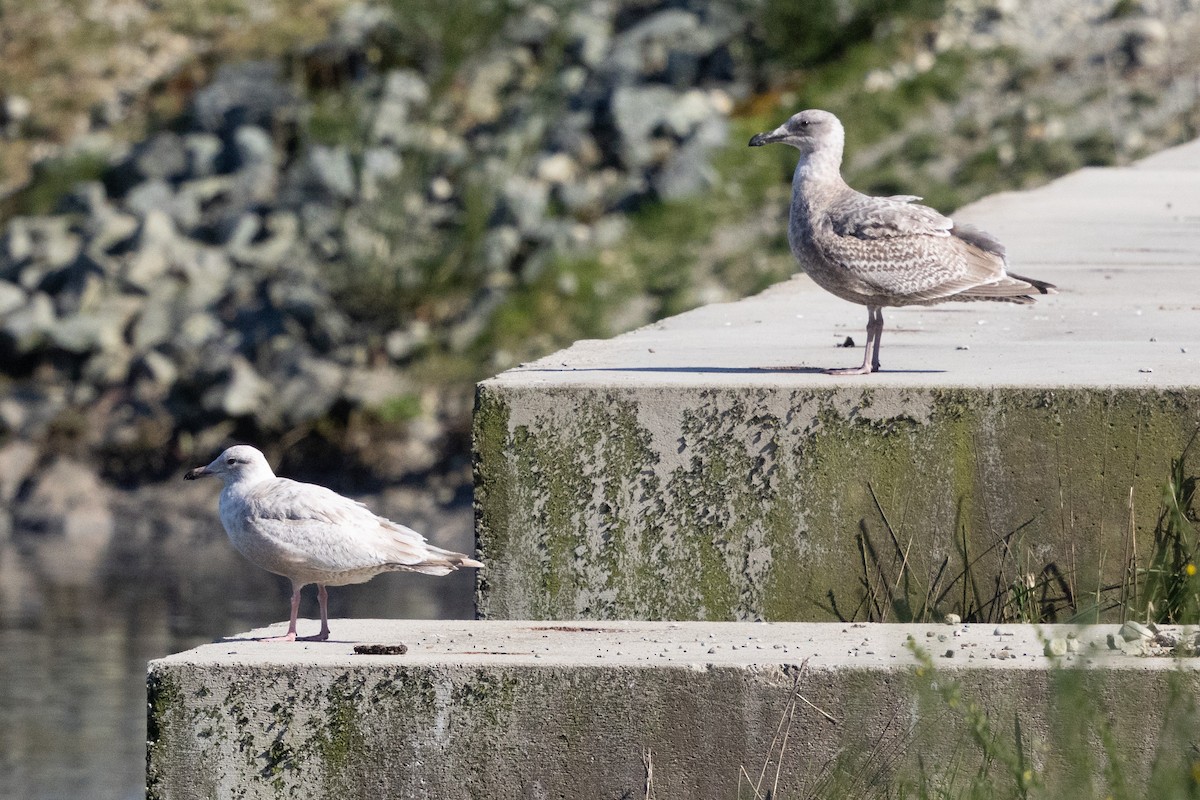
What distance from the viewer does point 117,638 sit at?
1257 cm

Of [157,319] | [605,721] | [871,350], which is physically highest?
[157,319]

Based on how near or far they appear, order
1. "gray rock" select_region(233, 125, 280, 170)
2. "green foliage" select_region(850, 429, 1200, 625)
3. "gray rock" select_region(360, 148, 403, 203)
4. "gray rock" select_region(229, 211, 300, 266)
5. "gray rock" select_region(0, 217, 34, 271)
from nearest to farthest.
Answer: "green foliage" select_region(850, 429, 1200, 625)
"gray rock" select_region(360, 148, 403, 203)
"gray rock" select_region(229, 211, 300, 266)
"gray rock" select_region(0, 217, 34, 271)
"gray rock" select_region(233, 125, 280, 170)

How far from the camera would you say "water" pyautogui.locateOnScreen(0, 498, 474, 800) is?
406 inches

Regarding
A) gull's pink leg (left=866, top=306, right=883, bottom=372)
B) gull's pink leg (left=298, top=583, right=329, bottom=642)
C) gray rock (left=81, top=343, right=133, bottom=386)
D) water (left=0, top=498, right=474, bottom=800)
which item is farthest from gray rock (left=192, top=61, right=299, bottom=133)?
gull's pink leg (left=298, top=583, right=329, bottom=642)

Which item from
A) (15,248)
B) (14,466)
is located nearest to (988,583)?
(14,466)

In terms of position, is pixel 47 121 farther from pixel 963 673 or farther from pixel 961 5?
pixel 963 673

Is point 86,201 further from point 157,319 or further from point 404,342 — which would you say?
point 404,342

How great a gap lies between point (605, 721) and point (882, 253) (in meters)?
2.14

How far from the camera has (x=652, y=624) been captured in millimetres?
5023

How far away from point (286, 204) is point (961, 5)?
661 centimetres

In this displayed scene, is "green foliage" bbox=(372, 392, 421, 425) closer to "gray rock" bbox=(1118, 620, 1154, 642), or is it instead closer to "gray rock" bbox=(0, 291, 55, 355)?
"gray rock" bbox=(0, 291, 55, 355)

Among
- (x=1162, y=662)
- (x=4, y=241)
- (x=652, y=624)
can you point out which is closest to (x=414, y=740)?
(x=652, y=624)

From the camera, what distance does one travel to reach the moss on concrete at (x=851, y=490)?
5.40 metres

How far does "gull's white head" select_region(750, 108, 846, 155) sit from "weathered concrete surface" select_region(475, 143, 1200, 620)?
3.08ft
